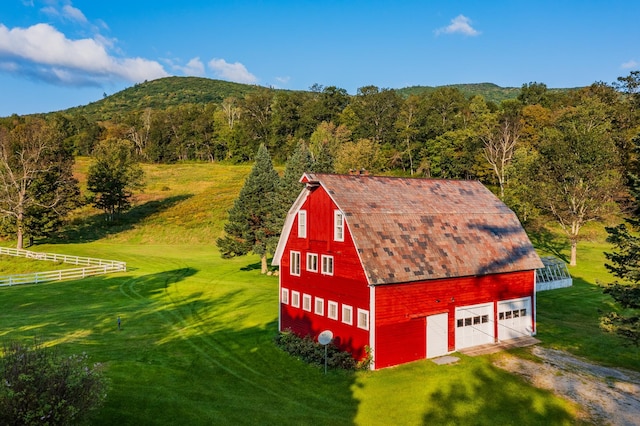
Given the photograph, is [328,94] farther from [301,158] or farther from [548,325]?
[548,325]

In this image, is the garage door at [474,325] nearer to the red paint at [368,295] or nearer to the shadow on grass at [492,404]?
the red paint at [368,295]

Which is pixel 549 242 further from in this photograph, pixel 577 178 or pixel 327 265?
pixel 327 265

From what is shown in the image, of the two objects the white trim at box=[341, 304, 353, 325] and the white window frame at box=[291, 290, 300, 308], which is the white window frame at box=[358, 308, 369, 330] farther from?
the white window frame at box=[291, 290, 300, 308]

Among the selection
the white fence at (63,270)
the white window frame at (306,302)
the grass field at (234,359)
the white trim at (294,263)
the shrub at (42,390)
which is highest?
the white trim at (294,263)

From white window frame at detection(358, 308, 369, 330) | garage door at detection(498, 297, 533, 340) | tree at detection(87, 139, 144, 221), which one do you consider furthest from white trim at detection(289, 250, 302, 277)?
tree at detection(87, 139, 144, 221)

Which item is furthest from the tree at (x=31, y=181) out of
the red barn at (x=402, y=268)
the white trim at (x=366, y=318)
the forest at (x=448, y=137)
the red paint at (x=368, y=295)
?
the white trim at (x=366, y=318)

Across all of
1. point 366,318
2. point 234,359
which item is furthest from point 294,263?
point 366,318

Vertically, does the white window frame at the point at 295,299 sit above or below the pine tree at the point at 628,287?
below
